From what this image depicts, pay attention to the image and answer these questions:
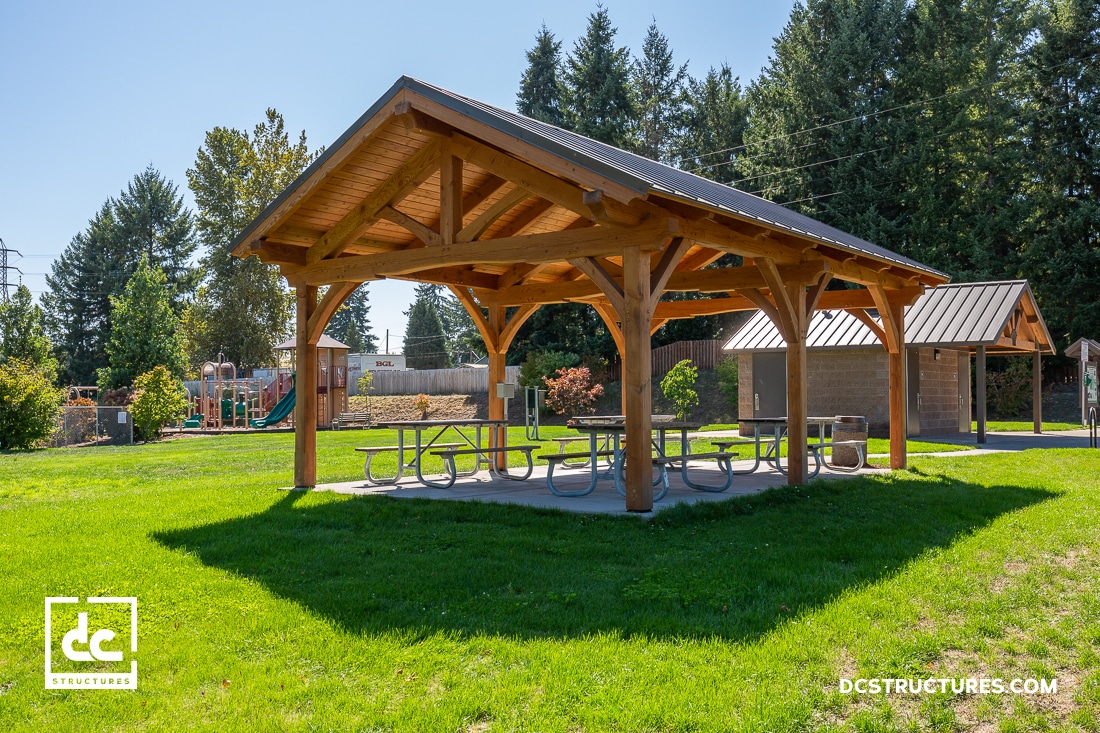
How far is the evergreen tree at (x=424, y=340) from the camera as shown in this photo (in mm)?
73812

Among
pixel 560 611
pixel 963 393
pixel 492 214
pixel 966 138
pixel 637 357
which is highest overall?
pixel 966 138

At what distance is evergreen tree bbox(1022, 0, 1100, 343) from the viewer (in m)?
30.2

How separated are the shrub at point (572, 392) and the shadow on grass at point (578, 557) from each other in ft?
67.6

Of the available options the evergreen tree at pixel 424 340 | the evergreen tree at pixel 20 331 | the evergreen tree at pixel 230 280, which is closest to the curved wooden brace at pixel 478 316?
the evergreen tree at pixel 20 331

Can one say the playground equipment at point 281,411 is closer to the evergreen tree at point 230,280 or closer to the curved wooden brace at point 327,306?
the evergreen tree at point 230,280

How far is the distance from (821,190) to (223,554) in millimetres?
31881

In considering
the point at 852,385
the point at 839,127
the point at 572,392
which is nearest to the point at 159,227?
the point at 572,392

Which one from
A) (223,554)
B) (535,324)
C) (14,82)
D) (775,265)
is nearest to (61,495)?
(223,554)

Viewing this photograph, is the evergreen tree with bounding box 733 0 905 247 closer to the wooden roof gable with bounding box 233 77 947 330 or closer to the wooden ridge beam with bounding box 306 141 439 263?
the wooden roof gable with bounding box 233 77 947 330

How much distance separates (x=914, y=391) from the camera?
2098cm

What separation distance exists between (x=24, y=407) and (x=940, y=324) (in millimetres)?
21286

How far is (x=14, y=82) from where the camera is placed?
19.1m

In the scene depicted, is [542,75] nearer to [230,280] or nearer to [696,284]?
[230,280]

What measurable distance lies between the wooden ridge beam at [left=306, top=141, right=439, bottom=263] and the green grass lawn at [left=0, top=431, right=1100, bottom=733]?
307cm
